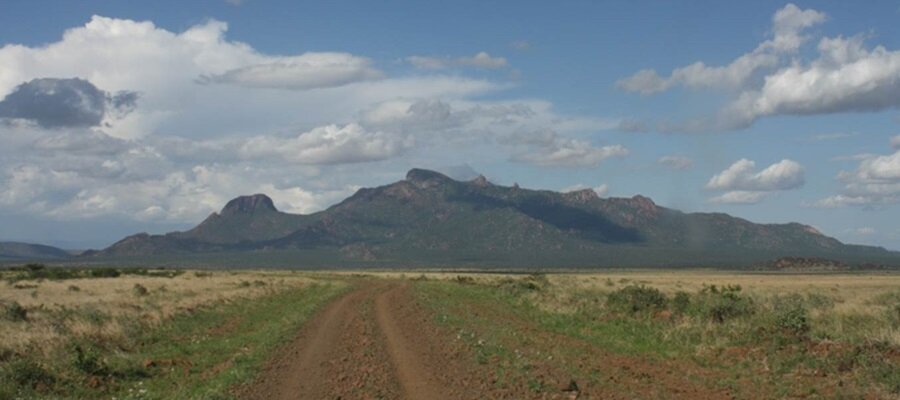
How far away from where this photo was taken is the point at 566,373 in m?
16.4

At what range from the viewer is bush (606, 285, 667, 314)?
3016cm

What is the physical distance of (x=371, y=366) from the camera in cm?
1803

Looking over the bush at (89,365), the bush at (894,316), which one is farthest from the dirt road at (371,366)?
the bush at (894,316)

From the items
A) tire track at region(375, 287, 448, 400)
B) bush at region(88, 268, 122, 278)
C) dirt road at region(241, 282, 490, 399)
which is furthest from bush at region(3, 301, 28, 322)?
bush at region(88, 268, 122, 278)

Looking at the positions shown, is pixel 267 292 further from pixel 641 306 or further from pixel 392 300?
pixel 641 306

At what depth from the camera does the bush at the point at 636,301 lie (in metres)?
30.2

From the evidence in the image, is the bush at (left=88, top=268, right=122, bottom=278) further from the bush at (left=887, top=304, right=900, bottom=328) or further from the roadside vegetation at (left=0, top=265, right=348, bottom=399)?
the bush at (left=887, top=304, right=900, bottom=328)

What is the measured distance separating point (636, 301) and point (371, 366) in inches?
639

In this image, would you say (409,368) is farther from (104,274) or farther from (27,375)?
(104,274)

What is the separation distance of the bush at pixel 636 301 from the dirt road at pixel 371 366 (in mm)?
8006

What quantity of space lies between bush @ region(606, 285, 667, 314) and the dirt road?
315 inches

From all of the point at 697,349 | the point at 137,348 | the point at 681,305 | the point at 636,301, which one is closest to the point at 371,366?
the point at 697,349

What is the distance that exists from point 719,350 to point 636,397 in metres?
Result: 6.44

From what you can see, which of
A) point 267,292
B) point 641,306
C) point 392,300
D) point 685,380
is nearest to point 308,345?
point 685,380
